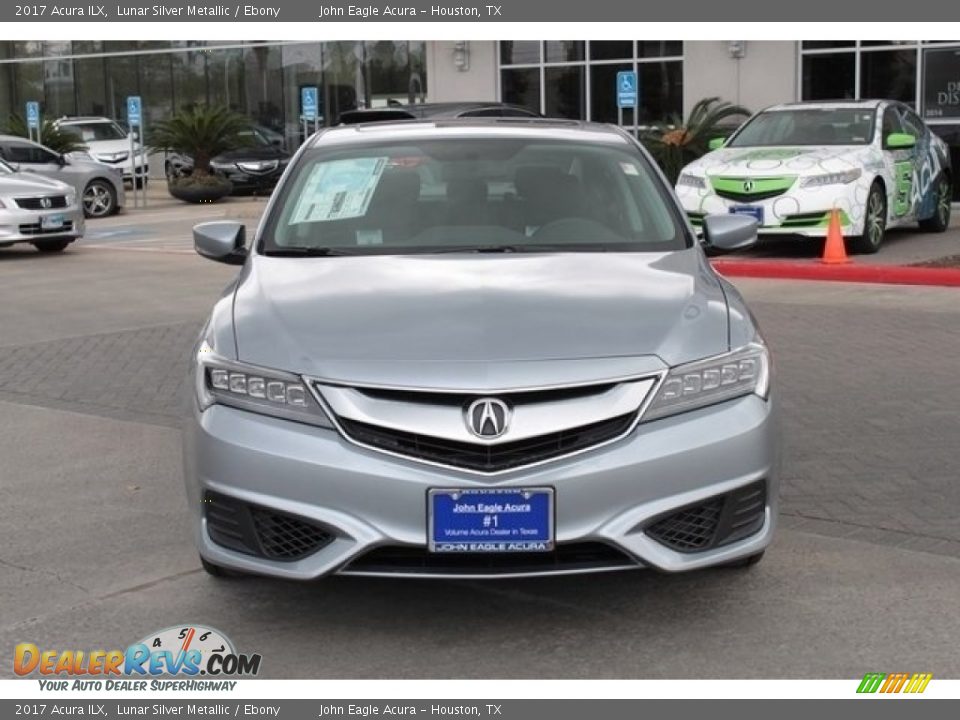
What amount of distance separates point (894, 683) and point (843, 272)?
9.91 m

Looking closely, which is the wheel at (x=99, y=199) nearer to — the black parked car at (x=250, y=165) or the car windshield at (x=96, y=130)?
the black parked car at (x=250, y=165)

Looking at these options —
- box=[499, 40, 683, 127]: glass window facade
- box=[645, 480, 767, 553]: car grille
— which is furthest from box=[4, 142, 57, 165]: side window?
box=[645, 480, 767, 553]: car grille

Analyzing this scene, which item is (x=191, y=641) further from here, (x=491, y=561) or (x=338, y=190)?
(x=338, y=190)

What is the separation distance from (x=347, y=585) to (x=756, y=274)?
990 cm

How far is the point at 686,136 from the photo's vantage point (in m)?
21.4

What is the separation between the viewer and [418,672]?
4289 mm

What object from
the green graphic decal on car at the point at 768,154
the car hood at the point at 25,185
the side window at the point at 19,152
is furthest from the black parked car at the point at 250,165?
the green graphic decal on car at the point at 768,154

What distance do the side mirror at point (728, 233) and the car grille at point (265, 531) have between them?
2.41 m

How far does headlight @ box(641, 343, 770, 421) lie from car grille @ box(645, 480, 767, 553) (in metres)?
0.29

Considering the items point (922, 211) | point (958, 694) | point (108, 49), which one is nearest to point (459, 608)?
point (958, 694)

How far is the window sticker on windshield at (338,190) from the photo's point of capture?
575 cm

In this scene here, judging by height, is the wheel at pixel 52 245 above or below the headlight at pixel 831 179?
below

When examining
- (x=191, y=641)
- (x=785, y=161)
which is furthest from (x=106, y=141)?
(x=191, y=641)
